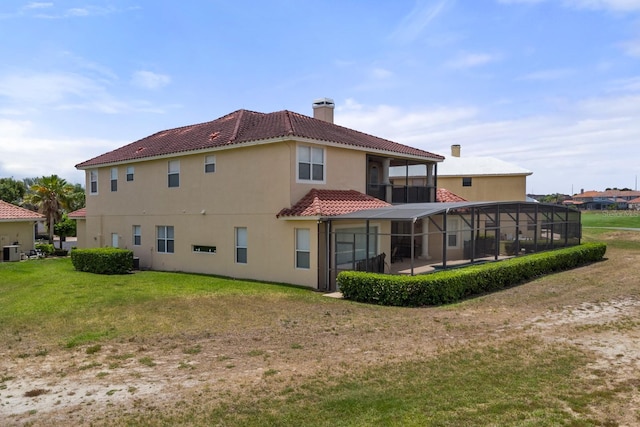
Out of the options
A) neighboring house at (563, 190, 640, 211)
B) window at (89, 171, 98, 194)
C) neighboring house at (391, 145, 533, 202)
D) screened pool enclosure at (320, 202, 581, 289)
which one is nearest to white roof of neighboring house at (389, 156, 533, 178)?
neighboring house at (391, 145, 533, 202)

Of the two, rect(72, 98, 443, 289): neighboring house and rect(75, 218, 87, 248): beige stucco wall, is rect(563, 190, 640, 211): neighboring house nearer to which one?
rect(72, 98, 443, 289): neighboring house

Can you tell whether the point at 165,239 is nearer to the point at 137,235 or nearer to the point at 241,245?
the point at 137,235

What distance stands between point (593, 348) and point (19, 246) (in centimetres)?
3153

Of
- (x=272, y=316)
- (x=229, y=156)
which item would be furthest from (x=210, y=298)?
(x=229, y=156)

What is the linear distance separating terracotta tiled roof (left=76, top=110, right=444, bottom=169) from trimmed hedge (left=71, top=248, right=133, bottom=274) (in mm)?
4885

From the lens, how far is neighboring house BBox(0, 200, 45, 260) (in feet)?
93.9

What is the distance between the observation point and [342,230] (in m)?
17.3

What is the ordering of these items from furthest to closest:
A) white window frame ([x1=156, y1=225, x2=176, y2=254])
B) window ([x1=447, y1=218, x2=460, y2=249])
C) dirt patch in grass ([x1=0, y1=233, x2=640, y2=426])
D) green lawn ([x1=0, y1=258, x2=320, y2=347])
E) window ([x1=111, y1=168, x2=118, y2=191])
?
window ([x1=111, y1=168, x2=118, y2=191]) → window ([x1=447, y1=218, x2=460, y2=249]) → white window frame ([x1=156, y1=225, x2=176, y2=254]) → green lawn ([x1=0, y1=258, x2=320, y2=347]) → dirt patch in grass ([x1=0, y1=233, x2=640, y2=426])

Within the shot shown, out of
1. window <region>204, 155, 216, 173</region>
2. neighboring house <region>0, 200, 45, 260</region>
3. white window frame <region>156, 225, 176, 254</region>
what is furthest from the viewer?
neighboring house <region>0, 200, 45, 260</region>

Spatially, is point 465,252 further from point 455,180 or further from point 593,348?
point 455,180

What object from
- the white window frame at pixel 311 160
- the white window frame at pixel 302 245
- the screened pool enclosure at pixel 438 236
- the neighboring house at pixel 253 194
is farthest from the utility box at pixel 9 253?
the screened pool enclosure at pixel 438 236

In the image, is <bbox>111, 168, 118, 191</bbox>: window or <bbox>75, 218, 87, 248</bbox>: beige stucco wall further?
<bbox>75, 218, 87, 248</bbox>: beige stucco wall

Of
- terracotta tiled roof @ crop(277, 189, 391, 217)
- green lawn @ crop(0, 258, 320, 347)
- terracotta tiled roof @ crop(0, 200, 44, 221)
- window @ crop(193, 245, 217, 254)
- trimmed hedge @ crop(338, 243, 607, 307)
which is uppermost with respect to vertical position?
terracotta tiled roof @ crop(277, 189, 391, 217)

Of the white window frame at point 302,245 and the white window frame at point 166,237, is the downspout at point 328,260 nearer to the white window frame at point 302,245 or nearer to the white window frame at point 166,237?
the white window frame at point 302,245
